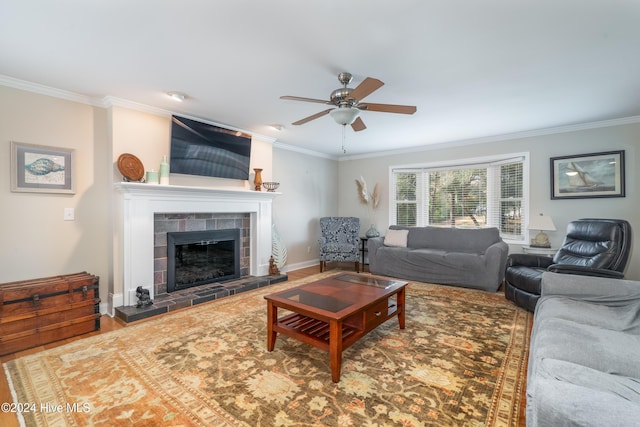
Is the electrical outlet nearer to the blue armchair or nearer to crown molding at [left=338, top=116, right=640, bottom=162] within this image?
the blue armchair

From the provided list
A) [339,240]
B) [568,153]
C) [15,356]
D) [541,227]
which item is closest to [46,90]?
[15,356]

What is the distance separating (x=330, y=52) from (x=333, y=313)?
189 cm

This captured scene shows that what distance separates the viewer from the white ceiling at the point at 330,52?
1.79 metres

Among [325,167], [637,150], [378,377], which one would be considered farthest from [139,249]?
[637,150]

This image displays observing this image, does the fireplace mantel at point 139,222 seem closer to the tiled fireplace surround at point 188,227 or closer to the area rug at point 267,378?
the tiled fireplace surround at point 188,227

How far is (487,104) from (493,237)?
2.16 m

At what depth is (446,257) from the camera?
14.3ft

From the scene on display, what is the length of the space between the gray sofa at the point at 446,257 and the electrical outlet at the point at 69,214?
4000 mm

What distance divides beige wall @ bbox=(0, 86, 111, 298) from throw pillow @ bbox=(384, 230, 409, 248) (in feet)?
13.2

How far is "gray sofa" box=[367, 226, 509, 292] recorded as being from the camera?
4074 millimetres

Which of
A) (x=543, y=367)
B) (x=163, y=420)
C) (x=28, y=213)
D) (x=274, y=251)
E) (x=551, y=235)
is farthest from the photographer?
(x=274, y=251)

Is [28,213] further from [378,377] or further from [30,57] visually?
[378,377]

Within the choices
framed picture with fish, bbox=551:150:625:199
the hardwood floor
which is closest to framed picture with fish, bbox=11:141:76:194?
the hardwood floor

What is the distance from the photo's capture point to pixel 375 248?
16.7 ft
